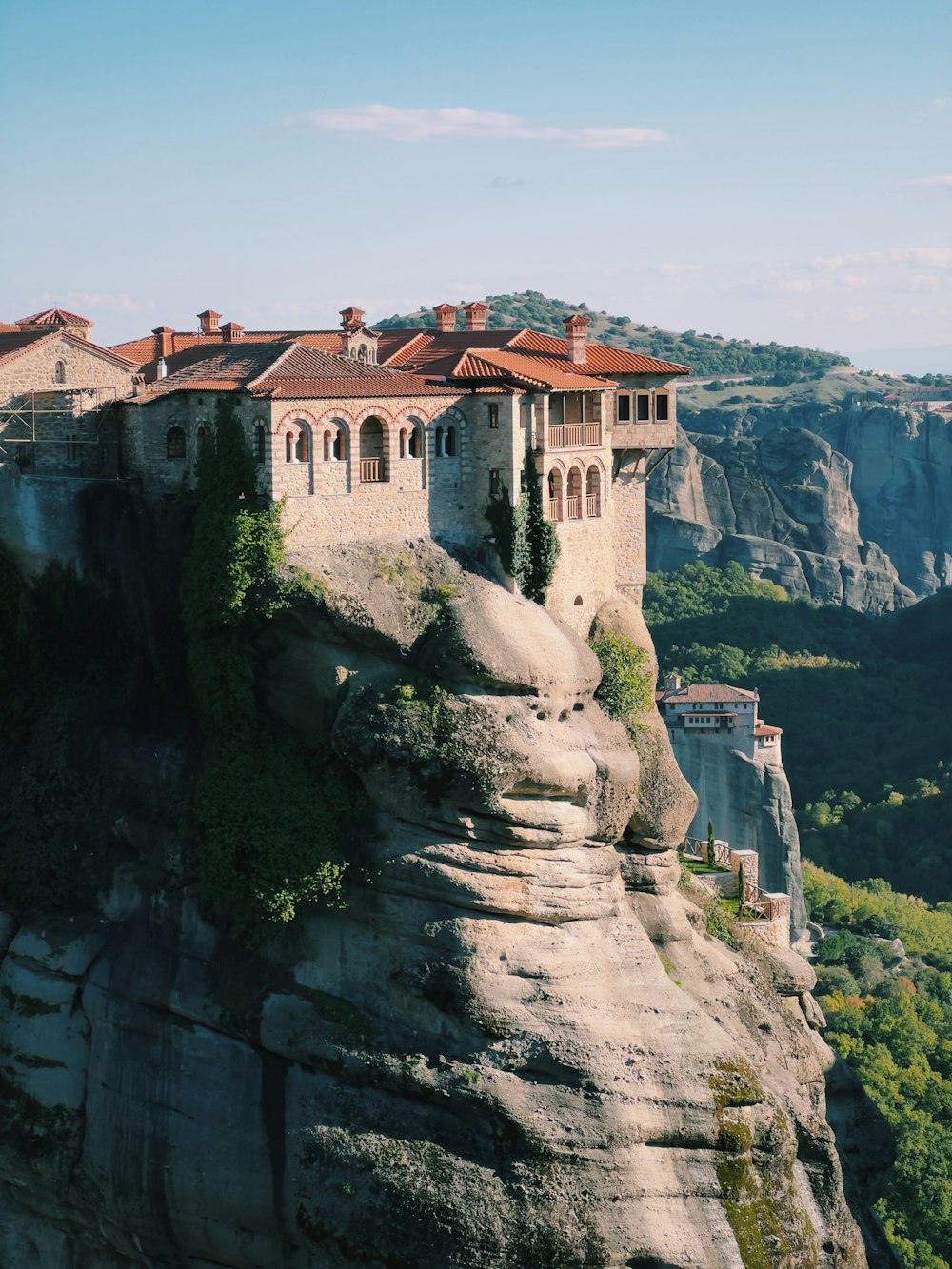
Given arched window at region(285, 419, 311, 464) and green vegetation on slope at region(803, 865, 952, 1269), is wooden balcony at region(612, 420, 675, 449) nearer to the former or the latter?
arched window at region(285, 419, 311, 464)

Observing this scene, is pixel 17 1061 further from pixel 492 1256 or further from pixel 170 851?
pixel 492 1256

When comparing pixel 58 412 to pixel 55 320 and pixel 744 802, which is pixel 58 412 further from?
pixel 744 802

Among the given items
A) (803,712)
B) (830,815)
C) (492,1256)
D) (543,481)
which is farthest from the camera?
(803,712)

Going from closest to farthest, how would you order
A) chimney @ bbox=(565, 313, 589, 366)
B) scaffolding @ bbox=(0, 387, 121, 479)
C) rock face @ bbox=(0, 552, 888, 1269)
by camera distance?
rock face @ bbox=(0, 552, 888, 1269) < scaffolding @ bbox=(0, 387, 121, 479) < chimney @ bbox=(565, 313, 589, 366)

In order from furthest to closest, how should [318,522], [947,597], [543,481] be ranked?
[947,597]
[543,481]
[318,522]

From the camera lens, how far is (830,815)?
116438 millimetres

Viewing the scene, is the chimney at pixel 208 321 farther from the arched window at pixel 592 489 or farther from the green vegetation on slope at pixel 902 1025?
the green vegetation on slope at pixel 902 1025

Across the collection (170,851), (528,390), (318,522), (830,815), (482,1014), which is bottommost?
(830,815)

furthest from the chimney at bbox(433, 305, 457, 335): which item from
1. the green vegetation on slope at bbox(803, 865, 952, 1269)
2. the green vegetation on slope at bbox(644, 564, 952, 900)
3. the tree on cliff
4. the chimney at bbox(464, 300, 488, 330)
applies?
the green vegetation on slope at bbox(644, 564, 952, 900)

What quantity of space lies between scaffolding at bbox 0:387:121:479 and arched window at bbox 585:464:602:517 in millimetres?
Answer: 12321

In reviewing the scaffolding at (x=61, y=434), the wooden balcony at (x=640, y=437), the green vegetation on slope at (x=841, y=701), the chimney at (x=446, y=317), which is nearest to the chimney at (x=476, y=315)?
the chimney at (x=446, y=317)

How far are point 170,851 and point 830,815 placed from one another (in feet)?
242

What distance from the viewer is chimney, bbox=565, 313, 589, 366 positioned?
5475 centimetres

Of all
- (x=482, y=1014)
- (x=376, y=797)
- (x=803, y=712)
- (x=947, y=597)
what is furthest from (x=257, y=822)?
(x=947, y=597)
